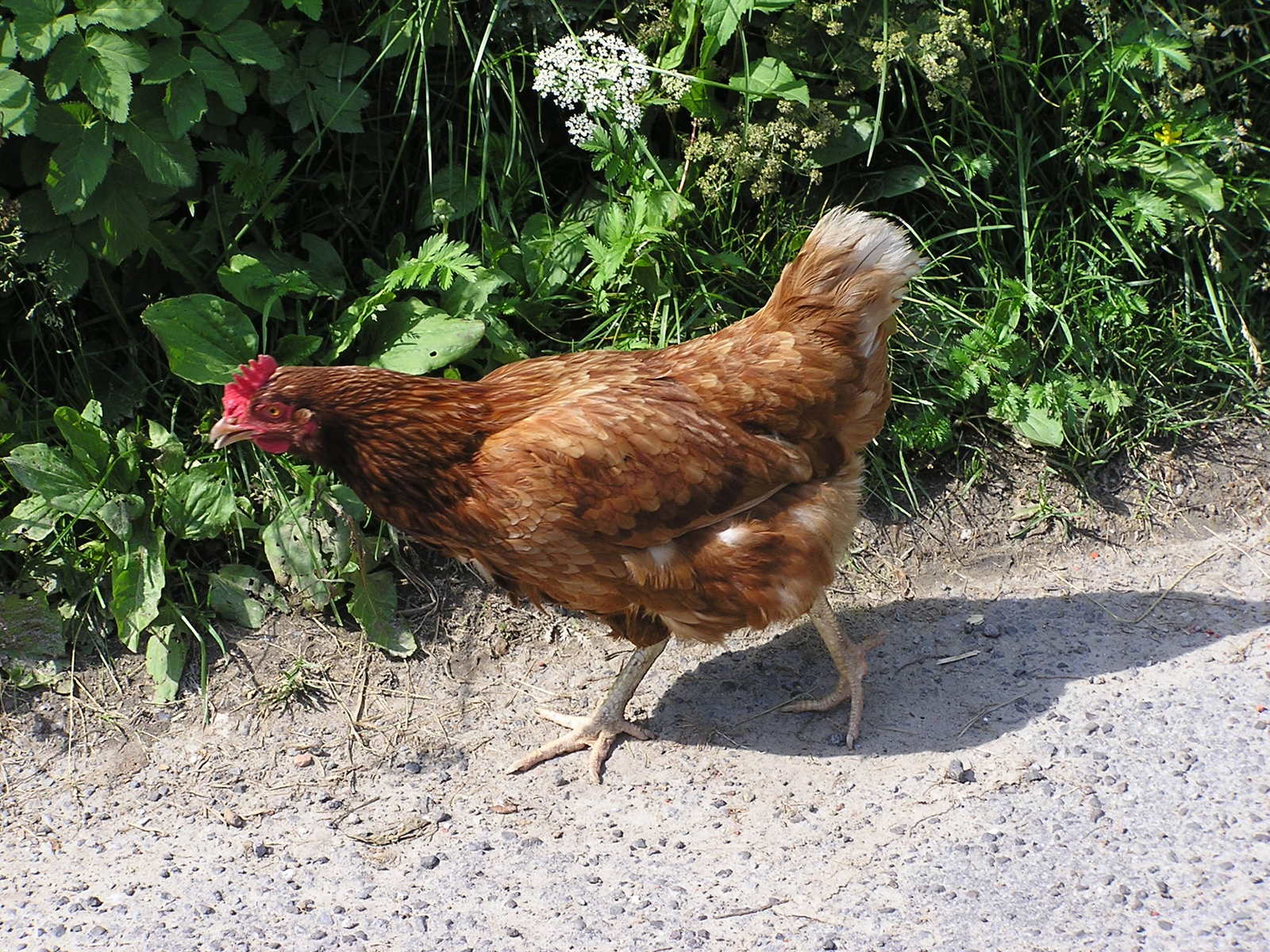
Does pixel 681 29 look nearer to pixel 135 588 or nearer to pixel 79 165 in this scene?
pixel 79 165

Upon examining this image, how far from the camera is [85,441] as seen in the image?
407cm

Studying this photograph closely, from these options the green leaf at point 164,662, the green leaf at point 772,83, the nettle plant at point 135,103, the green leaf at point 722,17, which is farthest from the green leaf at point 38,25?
the green leaf at point 772,83

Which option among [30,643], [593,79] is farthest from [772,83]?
[30,643]

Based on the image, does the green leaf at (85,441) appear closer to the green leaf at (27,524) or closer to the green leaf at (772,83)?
the green leaf at (27,524)

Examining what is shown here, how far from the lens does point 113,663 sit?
404cm

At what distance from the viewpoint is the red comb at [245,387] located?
3281mm

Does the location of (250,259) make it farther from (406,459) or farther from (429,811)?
(429,811)

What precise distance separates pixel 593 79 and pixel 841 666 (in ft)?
7.53

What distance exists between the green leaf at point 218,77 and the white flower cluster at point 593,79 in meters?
1.03

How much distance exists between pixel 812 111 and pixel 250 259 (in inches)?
85.9

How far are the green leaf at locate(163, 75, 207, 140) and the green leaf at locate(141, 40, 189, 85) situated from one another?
0.13ft

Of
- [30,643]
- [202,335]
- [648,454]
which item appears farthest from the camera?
[202,335]

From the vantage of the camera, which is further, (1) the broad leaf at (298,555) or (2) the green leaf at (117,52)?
(1) the broad leaf at (298,555)

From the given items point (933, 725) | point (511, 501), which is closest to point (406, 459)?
point (511, 501)
